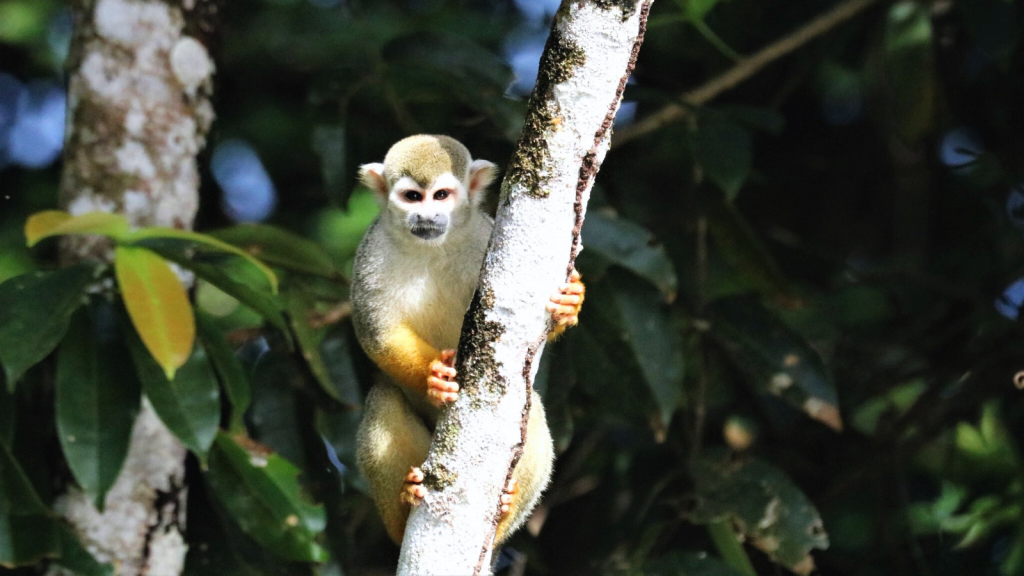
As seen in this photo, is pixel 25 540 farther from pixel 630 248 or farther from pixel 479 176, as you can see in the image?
pixel 630 248

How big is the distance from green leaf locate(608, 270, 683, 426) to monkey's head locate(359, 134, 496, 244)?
674 mm

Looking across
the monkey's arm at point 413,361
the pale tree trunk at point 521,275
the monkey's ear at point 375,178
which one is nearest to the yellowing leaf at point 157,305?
the monkey's arm at point 413,361

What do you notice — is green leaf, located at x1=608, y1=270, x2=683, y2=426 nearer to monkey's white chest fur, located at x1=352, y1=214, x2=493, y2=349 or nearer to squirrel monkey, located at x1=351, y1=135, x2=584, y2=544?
squirrel monkey, located at x1=351, y1=135, x2=584, y2=544

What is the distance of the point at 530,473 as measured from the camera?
3.09 m

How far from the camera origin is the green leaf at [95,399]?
2832 millimetres

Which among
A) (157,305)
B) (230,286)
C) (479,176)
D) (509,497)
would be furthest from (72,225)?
(509,497)

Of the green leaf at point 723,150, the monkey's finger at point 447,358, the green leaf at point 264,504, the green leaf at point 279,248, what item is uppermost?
the green leaf at point 723,150

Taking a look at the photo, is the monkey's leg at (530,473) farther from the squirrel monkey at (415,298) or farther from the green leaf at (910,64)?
the green leaf at (910,64)

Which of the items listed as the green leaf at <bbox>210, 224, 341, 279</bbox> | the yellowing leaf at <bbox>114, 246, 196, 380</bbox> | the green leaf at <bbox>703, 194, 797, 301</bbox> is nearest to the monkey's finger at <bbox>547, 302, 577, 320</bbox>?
the yellowing leaf at <bbox>114, 246, 196, 380</bbox>

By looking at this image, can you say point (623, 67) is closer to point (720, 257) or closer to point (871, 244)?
point (720, 257)

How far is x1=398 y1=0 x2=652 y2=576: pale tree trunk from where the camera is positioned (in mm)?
2053

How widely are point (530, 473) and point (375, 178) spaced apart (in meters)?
1.03

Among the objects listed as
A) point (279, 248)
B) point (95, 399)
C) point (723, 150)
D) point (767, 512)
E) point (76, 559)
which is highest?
point (723, 150)

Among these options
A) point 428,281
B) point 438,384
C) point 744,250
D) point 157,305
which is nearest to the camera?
point 438,384
